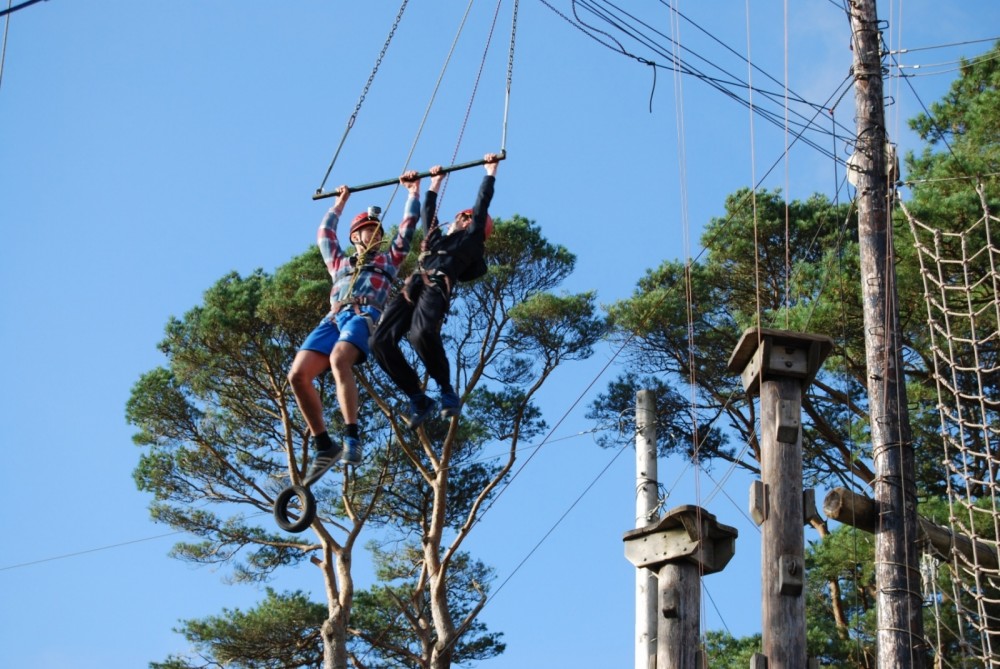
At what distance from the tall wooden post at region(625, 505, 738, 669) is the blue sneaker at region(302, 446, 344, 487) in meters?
1.71

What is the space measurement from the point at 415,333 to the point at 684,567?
6.11ft

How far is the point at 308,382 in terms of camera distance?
23.7ft

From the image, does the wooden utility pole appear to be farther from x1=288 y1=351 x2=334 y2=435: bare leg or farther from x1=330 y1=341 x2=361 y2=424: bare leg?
x1=288 y1=351 x2=334 y2=435: bare leg

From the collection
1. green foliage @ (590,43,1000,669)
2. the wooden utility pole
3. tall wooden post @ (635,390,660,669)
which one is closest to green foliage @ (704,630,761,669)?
green foliage @ (590,43,1000,669)

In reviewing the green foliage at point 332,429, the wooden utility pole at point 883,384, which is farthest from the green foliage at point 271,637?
the wooden utility pole at point 883,384

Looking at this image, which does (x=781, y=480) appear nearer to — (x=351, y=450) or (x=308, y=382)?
(x=351, y=450)

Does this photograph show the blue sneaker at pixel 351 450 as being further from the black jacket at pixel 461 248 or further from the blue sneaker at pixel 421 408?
the black jacket at pixel 461 248

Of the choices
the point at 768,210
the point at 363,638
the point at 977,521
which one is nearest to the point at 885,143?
the point at 977,521

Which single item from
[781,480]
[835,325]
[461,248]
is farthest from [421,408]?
[835,325]

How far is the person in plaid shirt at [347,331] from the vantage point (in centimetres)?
723

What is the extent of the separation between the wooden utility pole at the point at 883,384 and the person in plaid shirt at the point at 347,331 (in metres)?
3.19

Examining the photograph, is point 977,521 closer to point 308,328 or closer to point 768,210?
point 768,210

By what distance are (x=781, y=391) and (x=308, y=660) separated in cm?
1241

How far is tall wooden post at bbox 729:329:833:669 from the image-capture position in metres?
7.06
